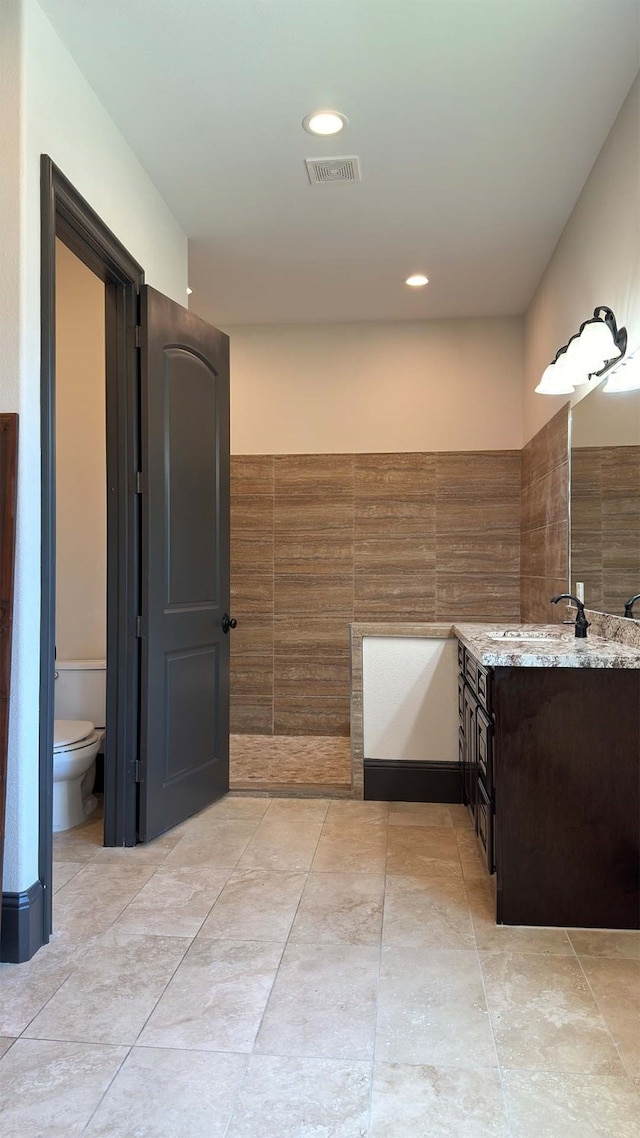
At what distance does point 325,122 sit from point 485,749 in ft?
7.90

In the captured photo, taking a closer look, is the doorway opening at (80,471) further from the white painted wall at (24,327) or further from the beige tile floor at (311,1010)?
the white painted wall at (24,327)

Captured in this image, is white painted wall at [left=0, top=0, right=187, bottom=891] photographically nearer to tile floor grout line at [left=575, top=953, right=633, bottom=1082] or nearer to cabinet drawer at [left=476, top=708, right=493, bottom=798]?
cabinet drawer at [left=476, top=708, right=493, bottom=798]

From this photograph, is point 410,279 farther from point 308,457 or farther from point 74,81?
point 74,81

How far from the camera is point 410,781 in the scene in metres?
3.68

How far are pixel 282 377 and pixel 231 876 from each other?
11.5 ft

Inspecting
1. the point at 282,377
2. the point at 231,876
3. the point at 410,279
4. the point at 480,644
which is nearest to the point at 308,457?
the point at 282,377

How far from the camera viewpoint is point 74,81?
2.52m

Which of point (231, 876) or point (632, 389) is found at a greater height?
point (632, 389)

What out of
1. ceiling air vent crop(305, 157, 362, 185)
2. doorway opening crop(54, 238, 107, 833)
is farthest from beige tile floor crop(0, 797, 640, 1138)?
ceiling air vent crop(305, 157, 362, 185)

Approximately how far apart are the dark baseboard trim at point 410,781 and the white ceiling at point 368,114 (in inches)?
105

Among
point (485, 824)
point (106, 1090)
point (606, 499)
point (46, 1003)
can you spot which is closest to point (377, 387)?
point (606, 499)

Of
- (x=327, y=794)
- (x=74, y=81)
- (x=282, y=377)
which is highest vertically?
(x=74, y=81)

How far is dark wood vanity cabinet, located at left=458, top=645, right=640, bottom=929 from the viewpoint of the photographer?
90.4 inches

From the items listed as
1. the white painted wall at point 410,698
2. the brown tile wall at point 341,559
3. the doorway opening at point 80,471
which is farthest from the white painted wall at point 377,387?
the white painted wall at point 410,698
